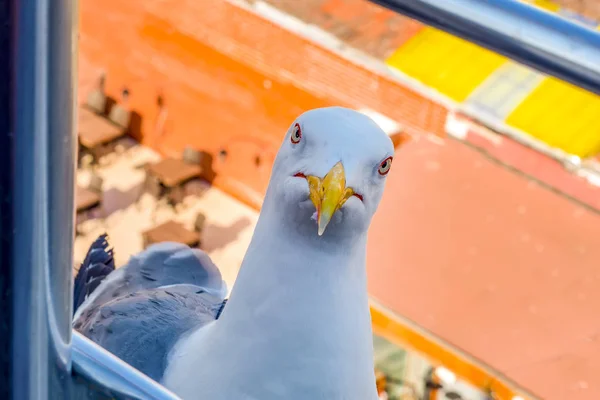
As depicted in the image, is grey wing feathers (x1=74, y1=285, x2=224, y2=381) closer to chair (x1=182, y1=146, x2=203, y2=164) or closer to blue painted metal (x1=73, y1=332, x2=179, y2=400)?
blue painted metal (x1=73, y1=332, x2=179, y2=400)

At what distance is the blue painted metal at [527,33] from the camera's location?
0.96ft

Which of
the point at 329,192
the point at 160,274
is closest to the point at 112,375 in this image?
the point at 329,192

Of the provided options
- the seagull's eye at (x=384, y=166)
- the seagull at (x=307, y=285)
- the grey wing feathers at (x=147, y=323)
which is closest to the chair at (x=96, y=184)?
the grey wing feathers at (x=147, y=323)

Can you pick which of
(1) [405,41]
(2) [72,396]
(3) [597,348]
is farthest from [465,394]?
(2) [72,396]

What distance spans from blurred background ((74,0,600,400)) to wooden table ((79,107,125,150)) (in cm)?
Result: 2

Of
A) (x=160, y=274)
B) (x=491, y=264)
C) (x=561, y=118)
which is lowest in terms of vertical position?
(x=491, y=264)

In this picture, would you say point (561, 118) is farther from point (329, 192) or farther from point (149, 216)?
point (329, 192)

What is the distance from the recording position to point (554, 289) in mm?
3205

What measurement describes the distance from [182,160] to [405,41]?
3.42ft

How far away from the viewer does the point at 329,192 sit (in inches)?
29.5

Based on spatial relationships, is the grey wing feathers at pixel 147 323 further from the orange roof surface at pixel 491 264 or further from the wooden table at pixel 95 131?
the wooden table at pixel 95 131

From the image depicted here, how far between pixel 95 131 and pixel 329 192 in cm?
336

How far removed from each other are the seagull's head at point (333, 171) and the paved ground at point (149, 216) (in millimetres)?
2600

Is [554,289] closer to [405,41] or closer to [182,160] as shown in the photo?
[405,41]
